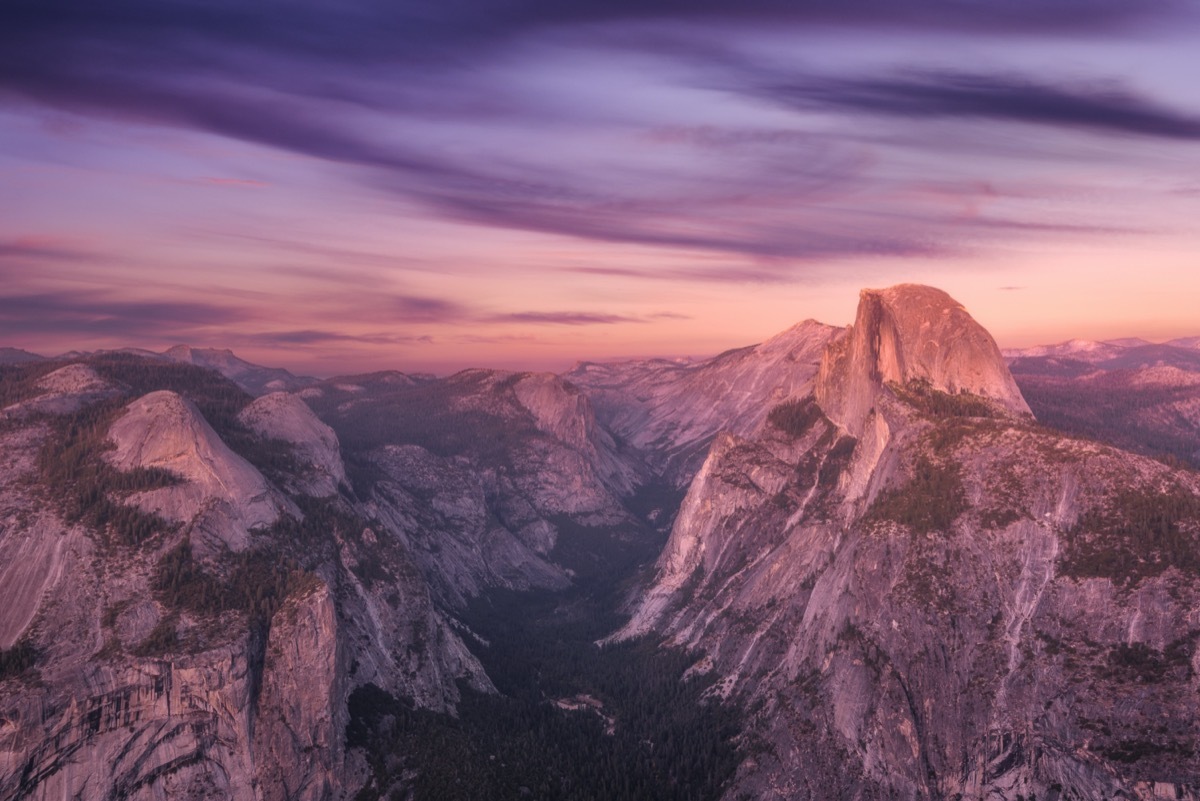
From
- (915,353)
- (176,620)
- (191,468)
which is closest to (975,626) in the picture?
(915,353)

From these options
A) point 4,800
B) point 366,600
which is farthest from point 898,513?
point 4,800

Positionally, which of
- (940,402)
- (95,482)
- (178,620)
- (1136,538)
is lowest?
(178,620)

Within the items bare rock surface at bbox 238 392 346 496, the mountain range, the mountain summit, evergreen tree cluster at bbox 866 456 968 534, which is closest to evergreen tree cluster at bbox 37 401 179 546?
the mountain range

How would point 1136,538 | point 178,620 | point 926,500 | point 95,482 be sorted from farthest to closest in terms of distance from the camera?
point 926,500
point 95,482
point 178,620
point 1136,538

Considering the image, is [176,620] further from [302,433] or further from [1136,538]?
[1136,538]

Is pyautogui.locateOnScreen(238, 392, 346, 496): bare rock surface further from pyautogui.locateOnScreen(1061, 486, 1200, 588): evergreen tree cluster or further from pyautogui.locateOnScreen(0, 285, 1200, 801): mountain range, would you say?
pyautogui.locateOnScreen(1061, 486, 1200, 588): evergreen tree cluster

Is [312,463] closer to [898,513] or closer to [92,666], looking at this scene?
[92,666]
